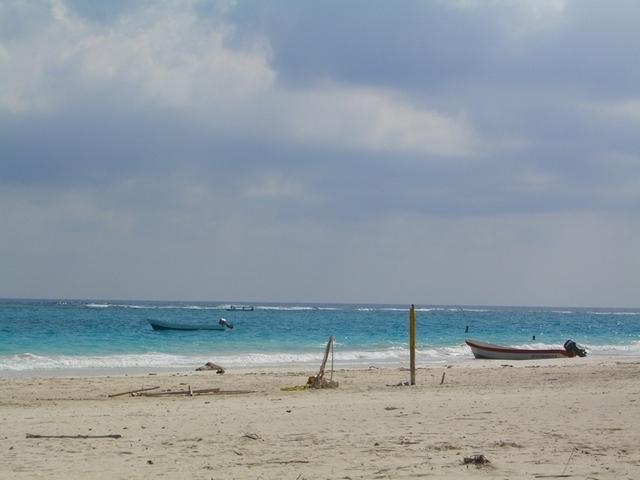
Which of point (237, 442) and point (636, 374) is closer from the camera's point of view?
point (237, 442)

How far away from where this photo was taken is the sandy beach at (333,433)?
8.09 m

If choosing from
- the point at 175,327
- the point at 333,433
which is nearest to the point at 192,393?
the point at 333,433

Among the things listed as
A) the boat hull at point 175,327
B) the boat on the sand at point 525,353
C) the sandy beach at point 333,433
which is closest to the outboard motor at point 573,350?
the boat on the sand at point 525,353

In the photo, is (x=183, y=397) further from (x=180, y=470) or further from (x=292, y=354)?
(x=292, y=354)

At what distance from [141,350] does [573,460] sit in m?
29.7

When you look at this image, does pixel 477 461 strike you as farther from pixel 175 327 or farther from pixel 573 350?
pixel 175 327

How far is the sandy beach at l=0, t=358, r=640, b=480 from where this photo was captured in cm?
809

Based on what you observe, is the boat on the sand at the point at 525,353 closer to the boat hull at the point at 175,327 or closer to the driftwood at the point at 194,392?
the driftwood at the point at 194,392

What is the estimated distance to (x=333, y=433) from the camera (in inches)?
405

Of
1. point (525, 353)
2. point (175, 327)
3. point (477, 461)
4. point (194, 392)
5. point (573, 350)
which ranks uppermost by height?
point (477, 461)

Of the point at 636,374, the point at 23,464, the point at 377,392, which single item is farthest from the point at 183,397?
the point at 636,374

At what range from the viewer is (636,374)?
20562 mm

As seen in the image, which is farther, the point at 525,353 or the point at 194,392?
the point at 525,353

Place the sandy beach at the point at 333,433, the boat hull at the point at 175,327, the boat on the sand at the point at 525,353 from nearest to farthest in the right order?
the sandy beach at the point at 333,433, the boat on the sand at the point at 525,353, the boat hull at the point at 175,327
